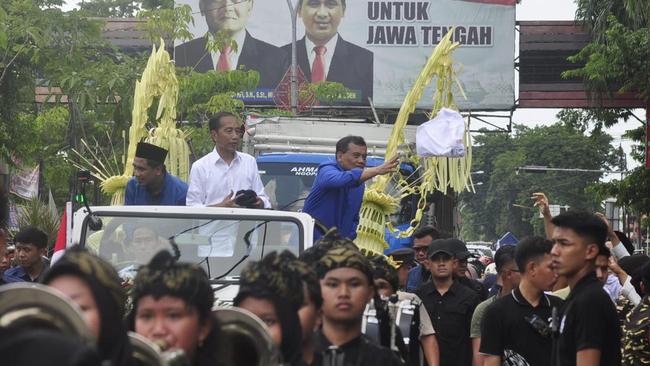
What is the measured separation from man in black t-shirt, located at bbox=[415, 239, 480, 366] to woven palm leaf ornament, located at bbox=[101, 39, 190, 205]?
7.38 ft

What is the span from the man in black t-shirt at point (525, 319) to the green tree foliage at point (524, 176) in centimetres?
6822

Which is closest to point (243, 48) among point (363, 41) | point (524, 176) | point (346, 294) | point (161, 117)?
point (363, 41)

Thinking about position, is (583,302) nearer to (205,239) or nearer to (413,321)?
(413,321)

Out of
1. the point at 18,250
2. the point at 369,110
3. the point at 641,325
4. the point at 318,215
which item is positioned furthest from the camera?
the point at 369,110

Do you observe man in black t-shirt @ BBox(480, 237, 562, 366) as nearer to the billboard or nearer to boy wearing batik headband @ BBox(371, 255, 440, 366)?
boy wearing batik headband @ BBox(371, 255, 440, 366)

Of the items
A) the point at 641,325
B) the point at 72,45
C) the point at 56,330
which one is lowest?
the point at 641,325

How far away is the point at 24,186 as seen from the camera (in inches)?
1390

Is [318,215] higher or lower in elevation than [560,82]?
lower

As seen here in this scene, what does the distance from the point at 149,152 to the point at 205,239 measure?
94 centimetres

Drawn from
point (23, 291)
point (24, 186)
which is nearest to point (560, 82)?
point (24, 186)

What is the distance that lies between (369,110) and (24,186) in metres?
11.6

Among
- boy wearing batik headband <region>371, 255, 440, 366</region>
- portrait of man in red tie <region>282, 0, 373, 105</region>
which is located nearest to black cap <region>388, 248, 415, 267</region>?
boy wearing batik headband <region>371, 255, 440, 366</region>

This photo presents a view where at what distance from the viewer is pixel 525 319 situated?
339 inches

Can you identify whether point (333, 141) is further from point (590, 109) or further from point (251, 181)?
point (590, 109)
